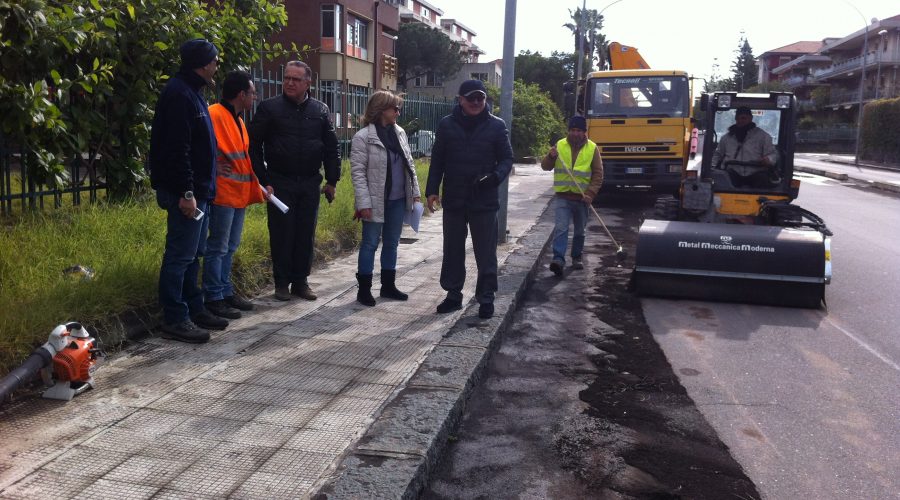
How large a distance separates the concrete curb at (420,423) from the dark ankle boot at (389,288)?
724 mm

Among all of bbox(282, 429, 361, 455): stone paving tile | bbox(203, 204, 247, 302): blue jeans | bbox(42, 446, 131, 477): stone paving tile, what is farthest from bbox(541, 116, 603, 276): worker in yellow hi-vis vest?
bbox(42, 446, 131, 477): stone paving tile

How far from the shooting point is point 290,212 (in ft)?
22.6

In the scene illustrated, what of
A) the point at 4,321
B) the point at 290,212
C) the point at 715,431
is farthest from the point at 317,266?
the point at 715,431

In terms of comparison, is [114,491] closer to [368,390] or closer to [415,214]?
[368,390]

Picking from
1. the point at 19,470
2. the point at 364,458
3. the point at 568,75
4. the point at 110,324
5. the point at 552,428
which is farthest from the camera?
the point at 568,75

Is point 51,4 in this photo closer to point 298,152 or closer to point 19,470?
point 298,152

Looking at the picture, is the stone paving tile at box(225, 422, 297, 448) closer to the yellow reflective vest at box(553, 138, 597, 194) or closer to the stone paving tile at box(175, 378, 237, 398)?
the stone paving tile at box(175, 378, 237, 398)

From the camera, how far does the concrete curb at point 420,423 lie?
350 centimetres

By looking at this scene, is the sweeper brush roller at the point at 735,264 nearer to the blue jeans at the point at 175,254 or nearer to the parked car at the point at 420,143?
the blue jeans at the point at 175,254

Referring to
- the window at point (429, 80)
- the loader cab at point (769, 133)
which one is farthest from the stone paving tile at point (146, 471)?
the window at point (429, 80)

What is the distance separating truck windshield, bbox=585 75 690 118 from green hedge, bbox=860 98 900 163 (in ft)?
99.0

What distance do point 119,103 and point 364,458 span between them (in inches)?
219

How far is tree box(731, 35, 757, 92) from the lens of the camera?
110750mm

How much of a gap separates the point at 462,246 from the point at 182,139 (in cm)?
258
